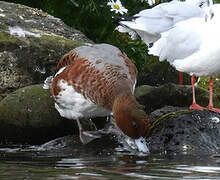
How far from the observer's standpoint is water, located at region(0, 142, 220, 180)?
510cm

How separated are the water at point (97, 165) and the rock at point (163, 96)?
117cm

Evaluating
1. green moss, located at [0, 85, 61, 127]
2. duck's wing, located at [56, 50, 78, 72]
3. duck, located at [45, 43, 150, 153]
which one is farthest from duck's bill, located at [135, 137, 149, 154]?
green moss, located at [0, 85, 61, 127]

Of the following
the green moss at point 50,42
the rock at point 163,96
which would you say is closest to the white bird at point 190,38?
the rock at point 163,96

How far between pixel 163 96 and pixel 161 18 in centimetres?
119

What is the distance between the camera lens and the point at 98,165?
5781mm

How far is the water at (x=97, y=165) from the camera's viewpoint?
5102mm

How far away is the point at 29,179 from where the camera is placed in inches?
193

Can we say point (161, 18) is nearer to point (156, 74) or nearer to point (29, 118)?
point (156, 74)

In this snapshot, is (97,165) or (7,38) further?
(7,38)

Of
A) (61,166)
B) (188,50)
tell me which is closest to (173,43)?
(188,50)

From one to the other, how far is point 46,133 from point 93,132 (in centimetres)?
61

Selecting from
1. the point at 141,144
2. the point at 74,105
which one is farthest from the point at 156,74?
the point at 141,144

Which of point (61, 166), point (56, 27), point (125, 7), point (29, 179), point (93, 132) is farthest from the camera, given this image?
point (125, 7)

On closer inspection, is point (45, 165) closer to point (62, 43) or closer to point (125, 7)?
point (62, 43)
